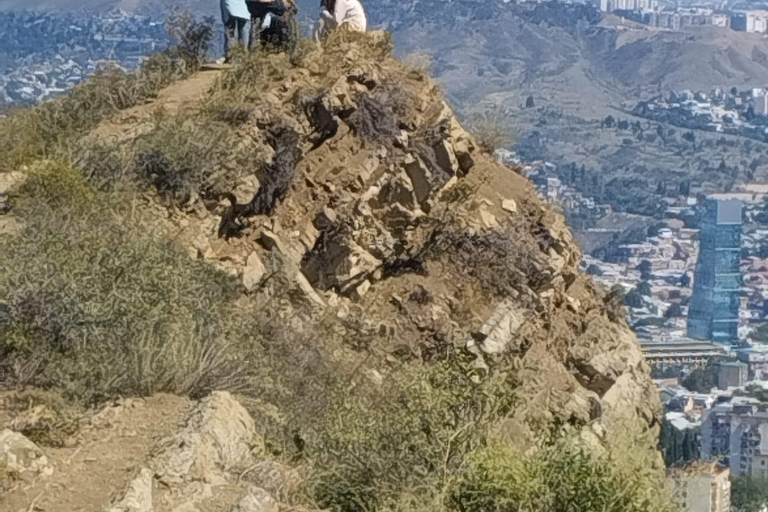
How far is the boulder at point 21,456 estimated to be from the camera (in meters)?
6.55

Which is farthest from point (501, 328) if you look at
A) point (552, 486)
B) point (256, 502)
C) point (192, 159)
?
point (256, 502)

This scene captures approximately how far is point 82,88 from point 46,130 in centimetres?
84

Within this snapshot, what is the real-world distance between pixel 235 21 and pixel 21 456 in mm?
7696

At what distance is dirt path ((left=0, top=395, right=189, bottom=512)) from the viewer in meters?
6.39

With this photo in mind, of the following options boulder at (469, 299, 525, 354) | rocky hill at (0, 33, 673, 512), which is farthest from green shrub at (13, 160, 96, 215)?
boulder at (469, 299, 525, 354)

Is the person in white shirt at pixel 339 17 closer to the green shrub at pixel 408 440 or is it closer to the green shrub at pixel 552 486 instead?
the green shrub at pixel 408 440

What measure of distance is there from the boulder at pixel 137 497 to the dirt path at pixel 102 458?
0.08 meters

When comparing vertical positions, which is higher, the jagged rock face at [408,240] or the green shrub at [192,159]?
the green shrub at [192,159]

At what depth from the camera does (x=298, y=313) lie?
10883mm

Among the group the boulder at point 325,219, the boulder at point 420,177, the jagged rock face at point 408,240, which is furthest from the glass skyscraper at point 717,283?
the boulder at point 325,219

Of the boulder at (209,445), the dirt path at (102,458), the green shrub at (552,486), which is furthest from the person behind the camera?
the green shrub at (552,486)

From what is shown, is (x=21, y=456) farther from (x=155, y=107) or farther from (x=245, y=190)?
(x=155, y=107)

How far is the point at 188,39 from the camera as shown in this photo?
13750 millimetres

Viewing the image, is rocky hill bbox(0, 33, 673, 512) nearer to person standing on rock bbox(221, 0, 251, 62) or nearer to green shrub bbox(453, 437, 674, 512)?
green shrub bbox(453, 437, 674, 512)
